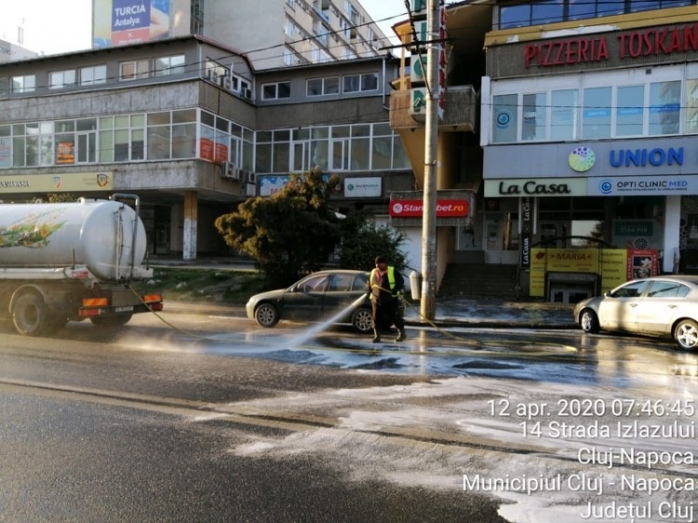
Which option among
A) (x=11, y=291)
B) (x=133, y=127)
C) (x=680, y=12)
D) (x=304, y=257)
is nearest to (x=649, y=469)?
(x=11, y=291)

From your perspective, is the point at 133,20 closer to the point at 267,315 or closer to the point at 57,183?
the point at 57,183

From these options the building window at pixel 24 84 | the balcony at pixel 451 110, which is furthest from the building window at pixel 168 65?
the balcony at pixel 451 110

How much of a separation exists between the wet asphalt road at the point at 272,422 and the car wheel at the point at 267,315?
2.27 metres

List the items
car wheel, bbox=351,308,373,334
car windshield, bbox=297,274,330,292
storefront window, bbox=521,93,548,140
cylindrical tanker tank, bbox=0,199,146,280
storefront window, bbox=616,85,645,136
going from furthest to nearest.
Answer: storefront window, bbox=521,93,548,140
storefront window, bbox=616,85,645,136
car windshield, bbox=297,274,330,292
car wheel, bbox=351,308,373,334
cylindrical tanker tank, bbox=0,199,146,280

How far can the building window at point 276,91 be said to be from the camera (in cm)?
3338

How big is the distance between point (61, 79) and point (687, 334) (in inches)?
1492

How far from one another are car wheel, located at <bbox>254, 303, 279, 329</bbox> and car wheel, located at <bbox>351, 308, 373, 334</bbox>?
2.08 m

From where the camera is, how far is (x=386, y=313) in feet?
36.1

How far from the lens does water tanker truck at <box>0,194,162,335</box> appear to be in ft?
37.2

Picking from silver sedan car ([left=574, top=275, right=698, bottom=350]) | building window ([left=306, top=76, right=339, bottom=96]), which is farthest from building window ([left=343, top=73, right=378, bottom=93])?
silver sedan car ([left=574, top=275, right=698, bottom=350])

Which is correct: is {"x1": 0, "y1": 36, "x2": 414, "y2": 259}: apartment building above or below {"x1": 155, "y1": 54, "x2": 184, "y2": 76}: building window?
below

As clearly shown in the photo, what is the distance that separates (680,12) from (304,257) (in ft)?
52.4

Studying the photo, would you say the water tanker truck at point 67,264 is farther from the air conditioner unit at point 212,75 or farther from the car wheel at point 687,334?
the air conditioner unit at point 212,75

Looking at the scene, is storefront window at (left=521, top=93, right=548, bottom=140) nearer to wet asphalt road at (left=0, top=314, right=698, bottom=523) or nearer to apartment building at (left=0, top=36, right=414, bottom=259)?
apartment building at (left=0, top=36, right=414, bottom=259)
